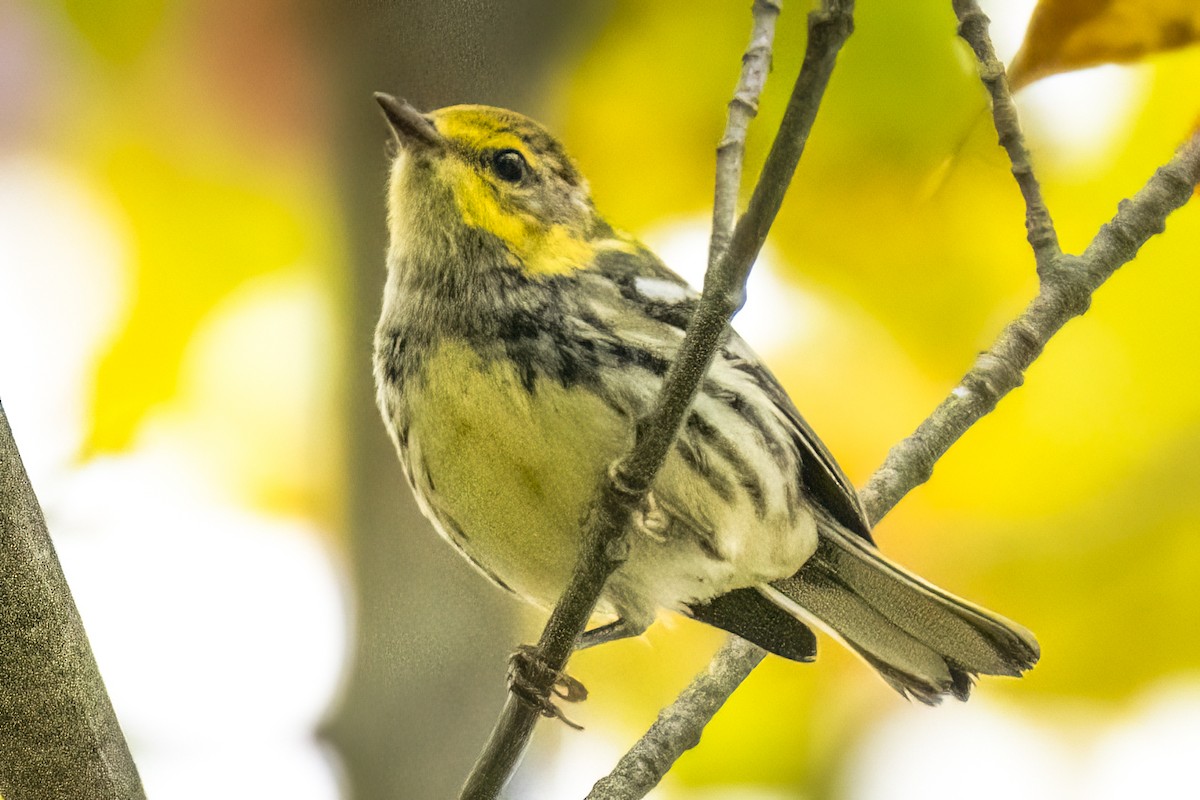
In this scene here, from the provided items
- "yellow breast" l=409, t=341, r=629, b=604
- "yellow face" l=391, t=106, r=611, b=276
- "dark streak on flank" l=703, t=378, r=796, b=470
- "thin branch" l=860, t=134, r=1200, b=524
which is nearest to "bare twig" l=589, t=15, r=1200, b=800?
"thin branch" l=860, t=134, r=1200, b=524

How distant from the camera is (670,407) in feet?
2.65

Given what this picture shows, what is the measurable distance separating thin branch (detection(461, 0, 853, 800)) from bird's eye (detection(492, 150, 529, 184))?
1.24ft

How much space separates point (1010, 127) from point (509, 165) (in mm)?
533

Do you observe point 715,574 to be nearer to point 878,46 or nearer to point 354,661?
point 354,661

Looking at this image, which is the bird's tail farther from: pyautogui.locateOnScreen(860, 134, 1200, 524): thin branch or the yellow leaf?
the yellow leaf

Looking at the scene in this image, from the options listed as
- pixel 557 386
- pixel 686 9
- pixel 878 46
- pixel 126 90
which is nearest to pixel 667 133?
pixel 686 9

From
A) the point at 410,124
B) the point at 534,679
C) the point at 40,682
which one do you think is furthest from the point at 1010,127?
the point at 40,682

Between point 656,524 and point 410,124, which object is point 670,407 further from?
point 410,124

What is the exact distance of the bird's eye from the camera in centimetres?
113

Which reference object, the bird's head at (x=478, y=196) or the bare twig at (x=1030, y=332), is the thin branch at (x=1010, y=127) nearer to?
the bare twig at (x=1030, y=332)

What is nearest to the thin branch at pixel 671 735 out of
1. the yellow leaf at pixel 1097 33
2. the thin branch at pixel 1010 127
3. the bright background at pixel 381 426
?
the bright background at pixel 381 426

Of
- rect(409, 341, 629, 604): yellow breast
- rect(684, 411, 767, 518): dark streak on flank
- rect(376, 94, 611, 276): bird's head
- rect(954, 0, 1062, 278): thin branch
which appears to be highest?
rect(954, 0, 1062, 278): thin branch

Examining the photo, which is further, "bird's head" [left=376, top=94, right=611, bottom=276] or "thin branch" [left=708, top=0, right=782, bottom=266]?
"bird's head" [left=376, top=94, right=611, bottom=276]

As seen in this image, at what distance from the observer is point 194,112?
1240 millimetres
